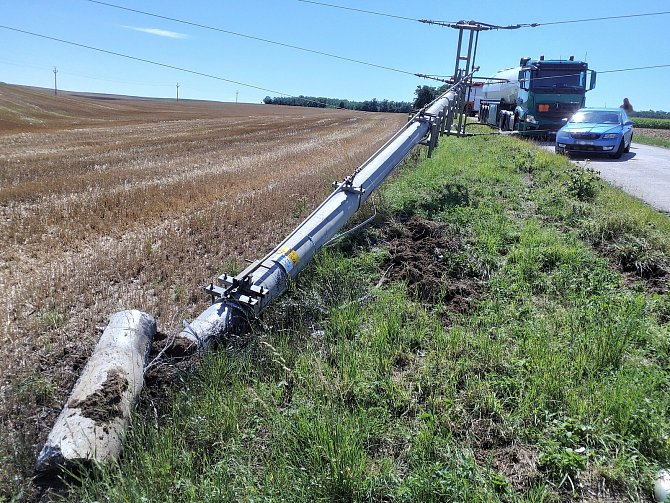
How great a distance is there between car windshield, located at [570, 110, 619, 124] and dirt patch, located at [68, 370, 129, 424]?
16201 millimetres

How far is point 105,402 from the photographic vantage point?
9.84 ft

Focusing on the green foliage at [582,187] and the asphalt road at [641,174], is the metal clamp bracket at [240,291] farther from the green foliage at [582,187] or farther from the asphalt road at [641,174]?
the asphalt road at [641,174]

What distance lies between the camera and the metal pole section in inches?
159

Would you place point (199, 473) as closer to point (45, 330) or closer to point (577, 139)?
point (45, 330)

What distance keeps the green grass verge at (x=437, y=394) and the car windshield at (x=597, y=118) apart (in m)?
10.8

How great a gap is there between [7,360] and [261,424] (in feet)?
7.65

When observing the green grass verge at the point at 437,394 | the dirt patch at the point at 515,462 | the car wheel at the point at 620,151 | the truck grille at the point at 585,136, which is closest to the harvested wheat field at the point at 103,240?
the green grass verge at the point at 437,394

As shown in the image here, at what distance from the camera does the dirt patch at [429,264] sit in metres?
5.05

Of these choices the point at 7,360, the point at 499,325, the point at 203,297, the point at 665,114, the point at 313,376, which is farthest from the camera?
the point at 665,114

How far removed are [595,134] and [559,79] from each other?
4664 mm

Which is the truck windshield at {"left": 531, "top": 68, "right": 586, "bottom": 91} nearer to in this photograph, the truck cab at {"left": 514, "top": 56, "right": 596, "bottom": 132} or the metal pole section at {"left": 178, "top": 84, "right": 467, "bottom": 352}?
the truck cab at {"left": 514, "top": 56, "right": 596, "bottom": 132}

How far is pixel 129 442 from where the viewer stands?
294 cm

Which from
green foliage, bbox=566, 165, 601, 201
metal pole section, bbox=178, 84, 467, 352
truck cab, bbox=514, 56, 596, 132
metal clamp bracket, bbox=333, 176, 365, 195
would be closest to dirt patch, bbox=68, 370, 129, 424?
metal pole section, bbox=178, 84, 467, 352

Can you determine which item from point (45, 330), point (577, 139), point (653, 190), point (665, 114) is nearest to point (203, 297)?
point (45, 330)
